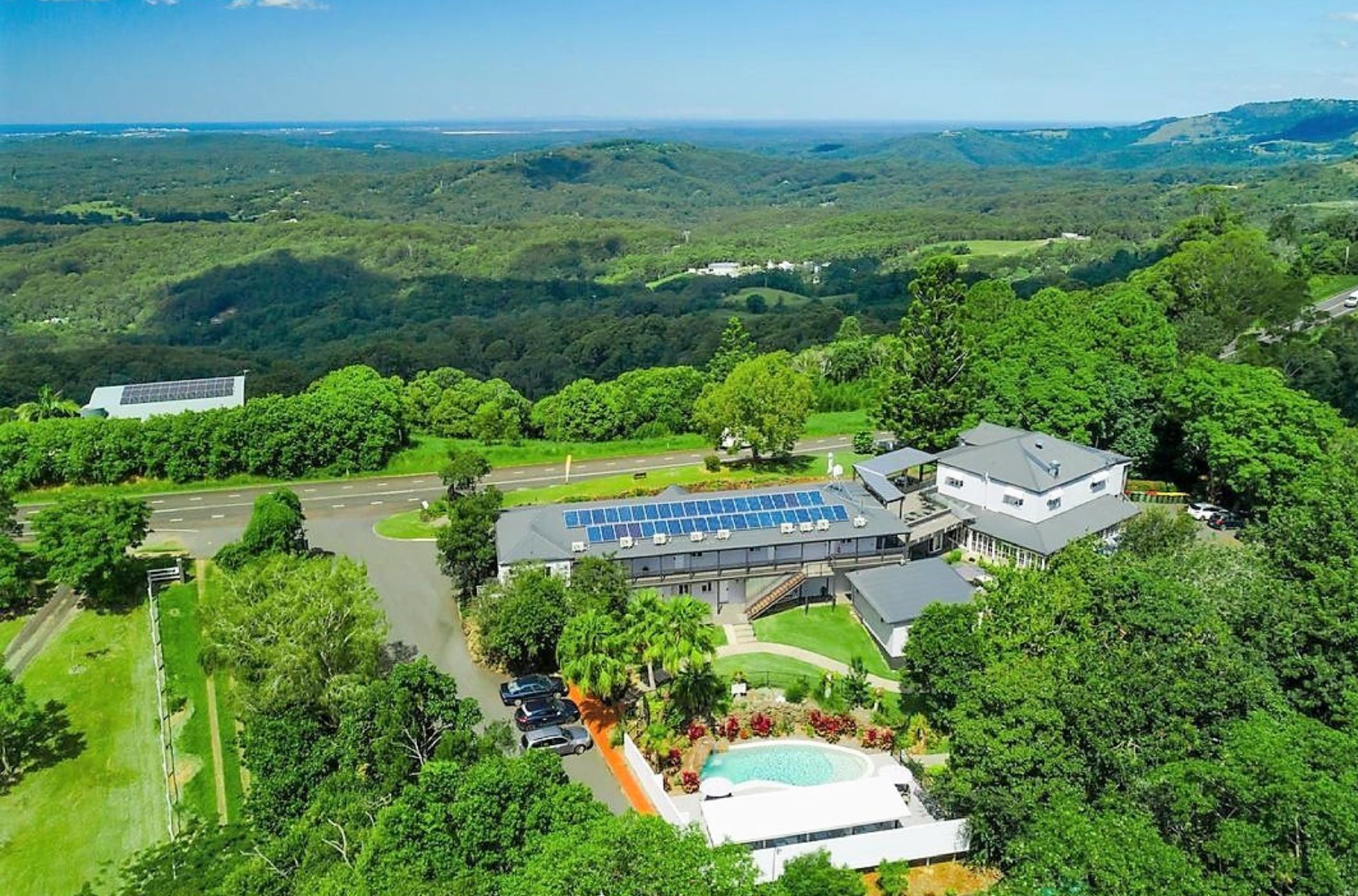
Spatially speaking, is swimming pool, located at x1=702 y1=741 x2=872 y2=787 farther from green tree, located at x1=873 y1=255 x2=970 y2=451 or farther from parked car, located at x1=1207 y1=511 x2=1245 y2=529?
parked car, located at x1=1207 y1=511 x2=1245 y2=529

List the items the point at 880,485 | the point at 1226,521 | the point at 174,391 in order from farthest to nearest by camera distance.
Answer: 1. the point at 174,391
2. the point at 1226,521
3. the point at 880,485

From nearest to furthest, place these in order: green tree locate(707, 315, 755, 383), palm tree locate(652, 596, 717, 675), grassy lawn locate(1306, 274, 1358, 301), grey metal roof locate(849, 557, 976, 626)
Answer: palm tree locate(652, 596, 717, 675), grey metal roof locate(849, 557, 976, 626), green tree locate(707, 315, 755, 383), grassy lawn locate(1306, 274, 1358, 301)

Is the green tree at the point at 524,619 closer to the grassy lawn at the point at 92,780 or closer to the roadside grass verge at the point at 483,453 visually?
the grassy lawn at the point at 92,780

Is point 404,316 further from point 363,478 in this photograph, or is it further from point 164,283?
point 363,478

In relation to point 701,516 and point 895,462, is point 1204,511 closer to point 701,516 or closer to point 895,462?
point 895,462

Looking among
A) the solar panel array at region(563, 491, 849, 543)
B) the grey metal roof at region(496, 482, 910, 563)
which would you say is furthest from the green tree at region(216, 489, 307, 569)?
the solar panel array at region(563, 491, 849, 543)

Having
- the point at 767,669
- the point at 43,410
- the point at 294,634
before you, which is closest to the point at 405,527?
the point at 294,634

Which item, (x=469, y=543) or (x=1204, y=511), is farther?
(x=1204, y=511)
